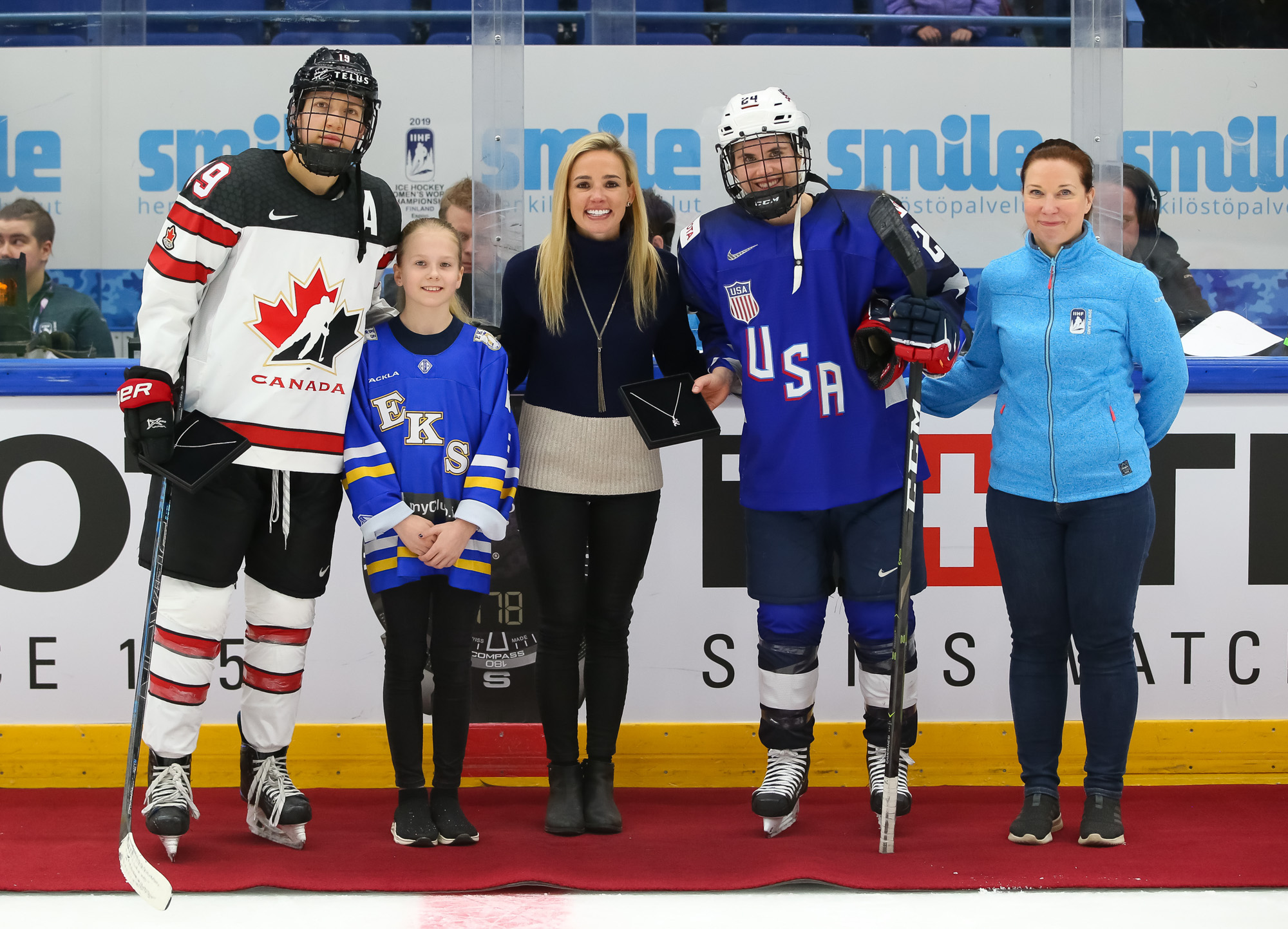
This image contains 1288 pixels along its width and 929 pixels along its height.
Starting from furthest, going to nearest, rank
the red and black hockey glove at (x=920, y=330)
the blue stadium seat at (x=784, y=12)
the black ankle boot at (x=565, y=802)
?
the blue stadium seat at (x=784, y=12), the black ankle boot at (x=565, y=802), the red and black hockey glove at (x=920, y=330)

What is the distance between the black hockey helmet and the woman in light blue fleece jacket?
51.9 inches

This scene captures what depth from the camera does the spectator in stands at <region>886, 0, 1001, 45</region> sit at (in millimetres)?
3408

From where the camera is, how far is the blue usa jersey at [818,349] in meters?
2.54

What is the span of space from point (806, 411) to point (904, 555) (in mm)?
352

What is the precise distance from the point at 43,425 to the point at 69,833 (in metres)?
0.99

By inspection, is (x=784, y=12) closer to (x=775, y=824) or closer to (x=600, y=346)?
(x=600, y=346)

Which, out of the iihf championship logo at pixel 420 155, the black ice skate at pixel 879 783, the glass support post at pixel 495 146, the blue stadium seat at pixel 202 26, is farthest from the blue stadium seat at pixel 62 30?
the black ice skate at pixel 879 783

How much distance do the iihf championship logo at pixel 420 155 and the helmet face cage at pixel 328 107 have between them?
0.84 m

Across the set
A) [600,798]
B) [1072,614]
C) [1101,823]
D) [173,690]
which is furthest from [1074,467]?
[173,690]

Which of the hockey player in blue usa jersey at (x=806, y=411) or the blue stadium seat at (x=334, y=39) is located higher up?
the blue stadium seat at (x=334, y=39)

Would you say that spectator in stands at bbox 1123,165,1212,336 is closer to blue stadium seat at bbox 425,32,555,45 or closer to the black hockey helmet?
blue stadium seat at bbox 425,32,555,45

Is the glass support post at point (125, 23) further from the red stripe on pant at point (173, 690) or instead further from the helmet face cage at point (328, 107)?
the red stripe on pant at point (173, 690)

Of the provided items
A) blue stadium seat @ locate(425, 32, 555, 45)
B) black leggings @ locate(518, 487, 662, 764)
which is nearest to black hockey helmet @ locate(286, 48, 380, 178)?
black leggings @ locate(518, 487, 662, 764)

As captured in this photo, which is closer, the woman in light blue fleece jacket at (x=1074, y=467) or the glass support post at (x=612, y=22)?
the woman in light blue fleece jacket at (x=1074, y=467)
